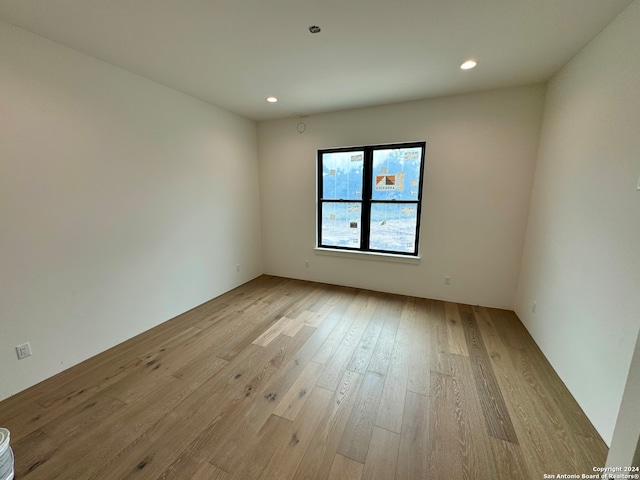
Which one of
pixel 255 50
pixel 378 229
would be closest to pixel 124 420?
pixel 255 50

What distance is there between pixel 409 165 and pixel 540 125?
1405 mm

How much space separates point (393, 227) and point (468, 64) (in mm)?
2025

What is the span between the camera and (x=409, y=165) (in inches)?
138

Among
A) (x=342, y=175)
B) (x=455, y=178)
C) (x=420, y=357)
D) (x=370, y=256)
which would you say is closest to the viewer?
(x=420, y=357)

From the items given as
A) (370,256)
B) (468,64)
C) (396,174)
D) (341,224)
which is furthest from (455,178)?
(341,224)

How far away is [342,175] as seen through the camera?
3922 mm

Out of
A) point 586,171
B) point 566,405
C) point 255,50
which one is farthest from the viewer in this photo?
point 255,50

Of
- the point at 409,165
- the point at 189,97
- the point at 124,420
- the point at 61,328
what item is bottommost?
the point at 124,420

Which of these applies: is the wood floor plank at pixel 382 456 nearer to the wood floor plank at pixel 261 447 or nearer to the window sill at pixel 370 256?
the wood floor plank at pixel 261 447

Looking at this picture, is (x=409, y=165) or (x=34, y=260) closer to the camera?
(x=34, y=260)

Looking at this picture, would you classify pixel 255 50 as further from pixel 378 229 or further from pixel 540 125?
pixel 540 125

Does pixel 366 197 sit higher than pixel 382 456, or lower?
higher

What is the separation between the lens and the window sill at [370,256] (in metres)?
3.58

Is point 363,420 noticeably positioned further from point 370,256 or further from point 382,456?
point 370,256
